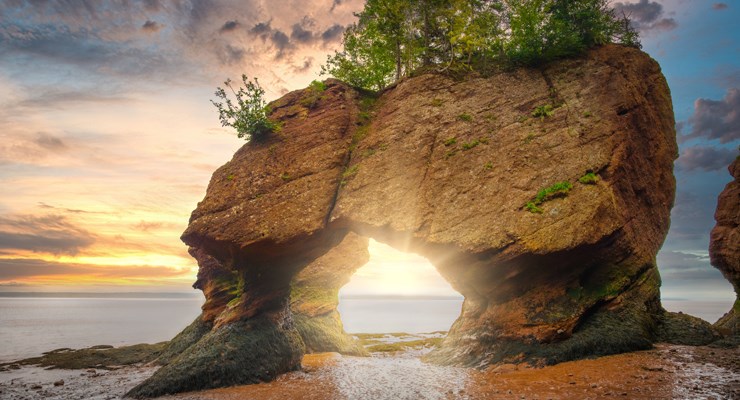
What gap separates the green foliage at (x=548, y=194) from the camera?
15609 mm

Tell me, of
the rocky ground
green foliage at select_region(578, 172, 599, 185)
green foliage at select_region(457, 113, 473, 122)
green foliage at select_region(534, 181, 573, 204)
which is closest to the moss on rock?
the rocky ground

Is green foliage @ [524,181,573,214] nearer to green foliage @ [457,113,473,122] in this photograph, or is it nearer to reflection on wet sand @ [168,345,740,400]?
green foliage @ [457,113,473,122]

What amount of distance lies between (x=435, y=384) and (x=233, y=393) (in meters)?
7.45

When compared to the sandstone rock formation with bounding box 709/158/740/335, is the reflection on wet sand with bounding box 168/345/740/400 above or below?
below

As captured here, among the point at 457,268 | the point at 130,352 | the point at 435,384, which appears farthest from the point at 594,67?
the point at 130,352

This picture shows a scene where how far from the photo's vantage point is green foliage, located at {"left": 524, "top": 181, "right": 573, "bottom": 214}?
1561 cm

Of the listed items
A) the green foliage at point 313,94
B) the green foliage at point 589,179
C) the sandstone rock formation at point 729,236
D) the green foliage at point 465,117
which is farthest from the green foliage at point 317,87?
the sandstone rock formation at point 729,236

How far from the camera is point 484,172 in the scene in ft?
57.6

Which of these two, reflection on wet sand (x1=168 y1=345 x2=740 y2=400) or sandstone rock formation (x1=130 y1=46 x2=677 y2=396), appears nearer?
reflection on wet sand (x1=168 y1=345 x2=740 y2=400)

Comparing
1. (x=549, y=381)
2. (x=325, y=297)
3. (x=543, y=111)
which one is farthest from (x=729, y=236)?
(x=325, y=297)

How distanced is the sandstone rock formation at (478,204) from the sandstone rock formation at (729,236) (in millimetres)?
9273

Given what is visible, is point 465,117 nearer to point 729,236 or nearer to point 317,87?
point 317,87

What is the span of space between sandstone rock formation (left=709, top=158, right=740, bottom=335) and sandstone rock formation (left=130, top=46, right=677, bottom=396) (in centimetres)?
927

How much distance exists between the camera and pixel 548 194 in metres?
15.8
